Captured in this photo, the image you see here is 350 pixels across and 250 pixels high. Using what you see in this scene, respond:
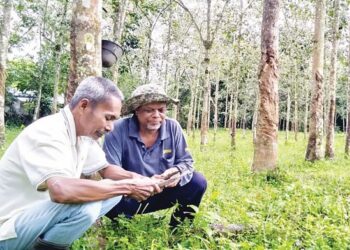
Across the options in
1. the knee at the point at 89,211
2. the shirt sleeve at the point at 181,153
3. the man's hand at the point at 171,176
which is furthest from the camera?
the shirt sleeve at the point at 181,153

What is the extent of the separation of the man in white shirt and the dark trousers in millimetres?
997

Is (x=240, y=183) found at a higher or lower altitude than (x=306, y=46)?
lower

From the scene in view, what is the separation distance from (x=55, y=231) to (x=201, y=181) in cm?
166

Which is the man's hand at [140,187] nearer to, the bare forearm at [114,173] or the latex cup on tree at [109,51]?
the bare forearm at [114,173]

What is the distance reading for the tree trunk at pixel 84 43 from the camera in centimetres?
392

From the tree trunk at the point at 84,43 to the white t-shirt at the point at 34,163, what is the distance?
1.10m

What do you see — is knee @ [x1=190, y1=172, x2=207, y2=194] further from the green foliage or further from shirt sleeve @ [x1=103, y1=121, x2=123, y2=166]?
shirt sleeve @ [x1=103, y1=121, x2=123, y2=166]

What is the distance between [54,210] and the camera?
2693 millimetres

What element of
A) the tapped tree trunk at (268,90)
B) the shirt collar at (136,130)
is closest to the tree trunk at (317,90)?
the tapped tree trunk at (268,90)

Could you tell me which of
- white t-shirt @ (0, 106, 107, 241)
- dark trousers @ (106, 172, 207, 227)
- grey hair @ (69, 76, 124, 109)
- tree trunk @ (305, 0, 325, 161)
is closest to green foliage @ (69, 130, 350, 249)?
dark trousers @ (106, 172, 207, 227)

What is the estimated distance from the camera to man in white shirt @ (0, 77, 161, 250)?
8.41 feet

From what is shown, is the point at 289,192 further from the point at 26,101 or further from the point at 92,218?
the point at 26,101

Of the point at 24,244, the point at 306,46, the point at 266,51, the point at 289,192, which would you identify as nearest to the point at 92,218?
the point at 24,244

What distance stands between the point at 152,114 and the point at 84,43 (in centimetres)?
90
